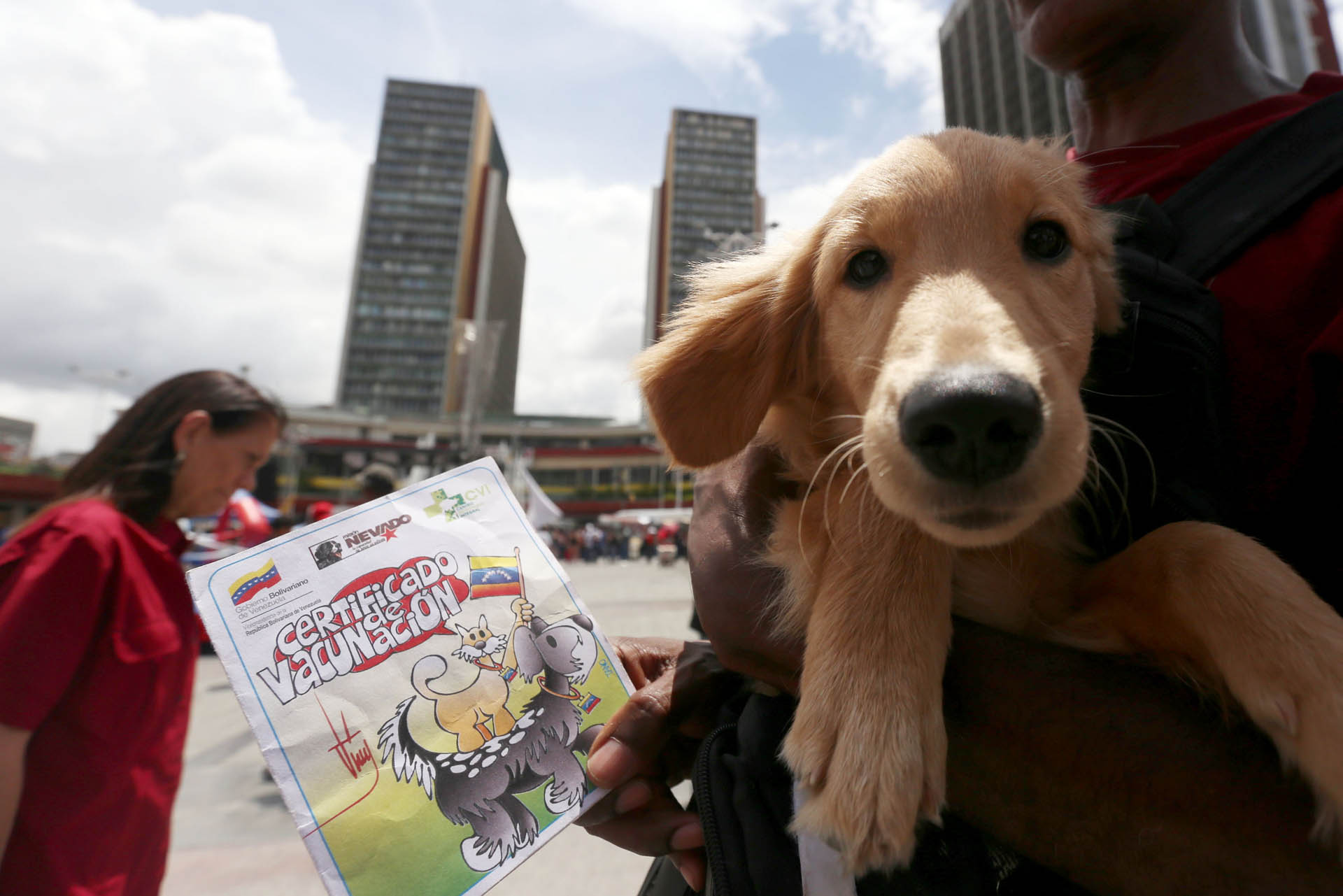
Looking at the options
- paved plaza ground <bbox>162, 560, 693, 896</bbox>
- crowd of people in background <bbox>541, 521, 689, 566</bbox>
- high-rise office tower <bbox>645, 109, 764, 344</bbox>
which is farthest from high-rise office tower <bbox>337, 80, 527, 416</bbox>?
paved plaza ground <bbox>162, 560, 693, 896</bbox>

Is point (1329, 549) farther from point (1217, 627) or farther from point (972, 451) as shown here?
point (972, 451)

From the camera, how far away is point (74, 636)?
1.75 meters

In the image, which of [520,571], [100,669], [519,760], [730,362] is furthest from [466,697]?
[100,669]

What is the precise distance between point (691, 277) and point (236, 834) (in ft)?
15.8

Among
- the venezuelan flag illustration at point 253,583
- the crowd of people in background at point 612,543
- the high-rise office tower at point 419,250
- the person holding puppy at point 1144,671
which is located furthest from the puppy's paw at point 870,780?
the high-rise office tower at point 419,250

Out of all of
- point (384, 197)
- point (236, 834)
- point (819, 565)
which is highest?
point (384, 197)

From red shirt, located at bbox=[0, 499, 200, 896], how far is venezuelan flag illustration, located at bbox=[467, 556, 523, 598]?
4.41ft

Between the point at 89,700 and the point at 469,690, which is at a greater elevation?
the point at 469,690

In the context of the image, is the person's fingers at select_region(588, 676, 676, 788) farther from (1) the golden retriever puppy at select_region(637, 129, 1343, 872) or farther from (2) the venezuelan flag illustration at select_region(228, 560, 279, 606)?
(2) the venezuelan flag illustration at select_region(228, 560, 279, 606)

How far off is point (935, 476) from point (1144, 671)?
0.51 meters

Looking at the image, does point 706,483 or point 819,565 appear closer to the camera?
point 819,565

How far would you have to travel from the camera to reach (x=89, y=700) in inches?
72.1

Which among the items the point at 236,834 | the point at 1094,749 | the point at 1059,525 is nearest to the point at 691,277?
the point at 1059,525

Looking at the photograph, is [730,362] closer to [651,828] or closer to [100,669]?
[651,828]
